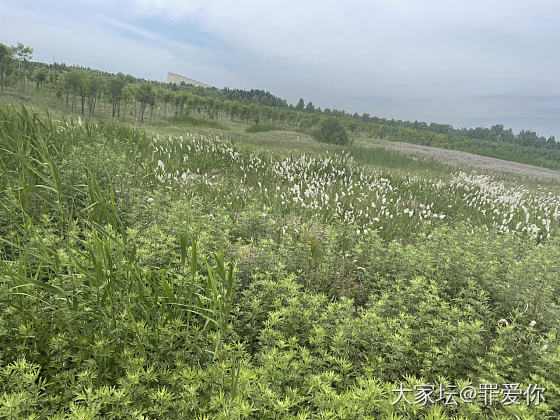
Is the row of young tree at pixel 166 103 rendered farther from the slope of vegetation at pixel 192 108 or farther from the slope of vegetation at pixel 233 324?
the slope of vegetation at pixel 233 324

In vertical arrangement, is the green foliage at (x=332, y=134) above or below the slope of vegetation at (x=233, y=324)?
above

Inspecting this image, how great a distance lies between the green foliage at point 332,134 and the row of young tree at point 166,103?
26.9m

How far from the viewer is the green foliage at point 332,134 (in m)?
32.7

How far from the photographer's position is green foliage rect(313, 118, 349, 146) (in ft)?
107

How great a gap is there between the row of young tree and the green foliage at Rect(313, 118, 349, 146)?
88.4ft

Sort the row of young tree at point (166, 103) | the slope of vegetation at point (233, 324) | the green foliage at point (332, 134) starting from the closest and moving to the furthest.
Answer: the slope of vegetation at point (233, 324)
the green foliage at point (332, 134)
the row of young tree at point (166, 103)

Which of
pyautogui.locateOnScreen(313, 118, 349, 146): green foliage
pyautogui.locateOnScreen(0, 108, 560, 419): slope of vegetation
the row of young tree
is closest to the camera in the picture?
pyautogui.locateOnScreen(0, 108, 560, 419): slope of vegetation

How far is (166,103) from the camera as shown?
2547 inches

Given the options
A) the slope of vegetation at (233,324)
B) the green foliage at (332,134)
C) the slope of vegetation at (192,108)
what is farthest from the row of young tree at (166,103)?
the slope of vegetation at (233,324)

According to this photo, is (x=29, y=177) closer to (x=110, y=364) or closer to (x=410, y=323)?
(x=110, y=364)

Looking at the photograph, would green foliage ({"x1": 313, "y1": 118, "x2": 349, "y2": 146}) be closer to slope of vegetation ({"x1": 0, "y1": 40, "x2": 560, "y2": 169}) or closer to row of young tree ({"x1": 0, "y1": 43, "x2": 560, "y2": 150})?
slope of vegetation ({"x1": 0, "y1": 40, "x2": 560, "y2": 169})

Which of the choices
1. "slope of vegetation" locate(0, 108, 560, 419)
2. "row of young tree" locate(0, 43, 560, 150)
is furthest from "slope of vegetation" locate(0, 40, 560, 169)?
"slope of vegetation" locate(0, 108, 560, 419)

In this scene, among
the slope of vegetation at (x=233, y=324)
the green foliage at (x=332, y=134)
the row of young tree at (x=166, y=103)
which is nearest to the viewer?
the slope of vegetation at (x=233, y=324)

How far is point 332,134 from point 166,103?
47254 mm
